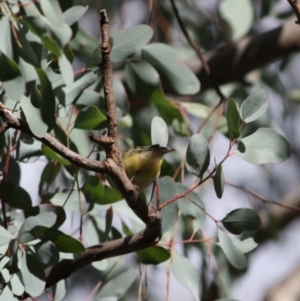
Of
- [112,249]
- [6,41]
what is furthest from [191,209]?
[6,41]

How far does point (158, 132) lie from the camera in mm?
1214

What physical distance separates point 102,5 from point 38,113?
195 centimetres

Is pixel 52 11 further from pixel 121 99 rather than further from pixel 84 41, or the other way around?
pixel 84 41

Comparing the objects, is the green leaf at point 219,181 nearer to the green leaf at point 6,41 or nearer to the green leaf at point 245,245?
the green leaf at point 245,245

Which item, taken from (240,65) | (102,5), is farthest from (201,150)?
(102,5)

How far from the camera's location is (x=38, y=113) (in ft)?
3.64

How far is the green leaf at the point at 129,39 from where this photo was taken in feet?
4.58

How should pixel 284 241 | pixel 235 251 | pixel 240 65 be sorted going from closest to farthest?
pixel 235 251 → pixel 240 65 → pixel 284 241

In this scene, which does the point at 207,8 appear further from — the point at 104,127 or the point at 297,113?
the point at 104,127

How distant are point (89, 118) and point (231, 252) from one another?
355 mm

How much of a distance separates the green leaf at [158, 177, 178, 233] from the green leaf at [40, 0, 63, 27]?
376mm

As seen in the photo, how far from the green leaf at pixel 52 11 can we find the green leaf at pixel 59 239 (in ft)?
1.12

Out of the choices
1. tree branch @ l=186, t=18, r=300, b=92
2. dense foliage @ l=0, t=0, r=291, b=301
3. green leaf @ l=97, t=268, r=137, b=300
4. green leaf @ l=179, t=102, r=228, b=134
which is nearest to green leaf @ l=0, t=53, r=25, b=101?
dense foliage @ l=0, t=0, r=291, b=301

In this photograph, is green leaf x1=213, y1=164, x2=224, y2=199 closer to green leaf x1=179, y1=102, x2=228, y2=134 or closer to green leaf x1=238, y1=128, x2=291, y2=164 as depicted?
green leaf x1=238, y1=128, x2=291, y2=164
